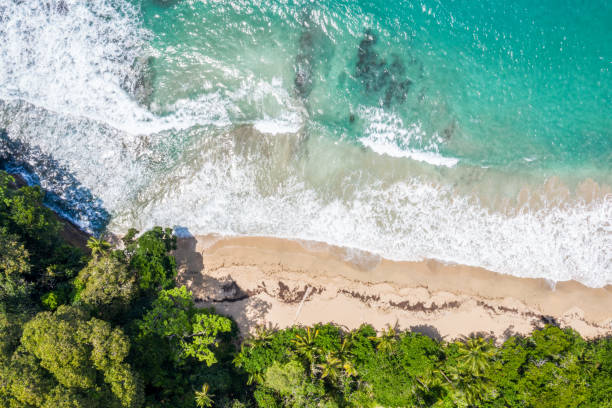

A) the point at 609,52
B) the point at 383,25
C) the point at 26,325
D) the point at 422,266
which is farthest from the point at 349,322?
the point at 609,52

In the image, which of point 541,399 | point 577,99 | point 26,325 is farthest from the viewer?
point 577,99

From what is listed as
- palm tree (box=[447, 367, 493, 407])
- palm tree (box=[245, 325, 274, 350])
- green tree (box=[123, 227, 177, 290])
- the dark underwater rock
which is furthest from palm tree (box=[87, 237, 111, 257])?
palm tree (box=[447, 367, 493, 407])

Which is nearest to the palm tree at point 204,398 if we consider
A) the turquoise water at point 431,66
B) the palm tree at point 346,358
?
the palm tree at point 346,358

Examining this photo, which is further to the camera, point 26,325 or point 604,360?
point 604,360

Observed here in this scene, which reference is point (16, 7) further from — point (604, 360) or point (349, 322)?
point (604, 360)

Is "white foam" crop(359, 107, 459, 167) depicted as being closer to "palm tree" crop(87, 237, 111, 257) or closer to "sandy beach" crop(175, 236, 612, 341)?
"sandy beach" crop(175, 236, 612, 341)

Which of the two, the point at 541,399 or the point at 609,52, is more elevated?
the point at 609,52

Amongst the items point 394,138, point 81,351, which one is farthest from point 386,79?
point 81,351

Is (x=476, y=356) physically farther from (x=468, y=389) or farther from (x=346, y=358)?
(x=346, y=358)
